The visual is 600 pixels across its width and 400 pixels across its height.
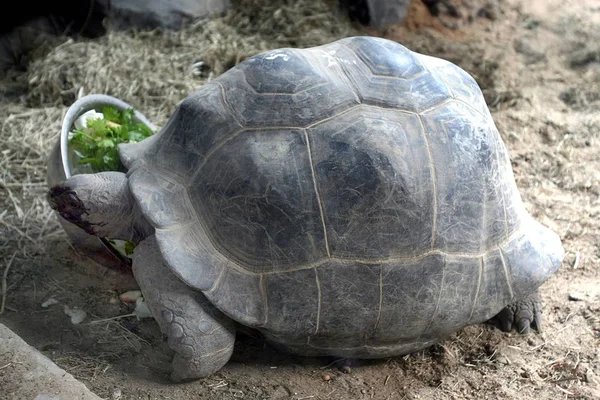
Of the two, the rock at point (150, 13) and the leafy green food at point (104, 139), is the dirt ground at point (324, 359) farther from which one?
the leafy green food at point (104, 139)

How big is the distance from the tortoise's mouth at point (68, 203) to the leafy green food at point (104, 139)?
0.48m

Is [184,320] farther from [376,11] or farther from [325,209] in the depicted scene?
[376,11]

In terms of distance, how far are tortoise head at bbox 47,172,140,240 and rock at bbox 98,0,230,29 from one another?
329 cm

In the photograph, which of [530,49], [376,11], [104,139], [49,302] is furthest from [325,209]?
[530,49]

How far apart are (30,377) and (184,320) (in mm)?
665

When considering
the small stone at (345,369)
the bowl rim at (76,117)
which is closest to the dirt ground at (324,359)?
the small stone at (345,369)

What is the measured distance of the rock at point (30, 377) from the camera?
2758 millimetres

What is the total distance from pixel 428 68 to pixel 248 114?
88 cm

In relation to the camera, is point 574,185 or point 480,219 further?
point 574,185

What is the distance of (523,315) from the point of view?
374cm

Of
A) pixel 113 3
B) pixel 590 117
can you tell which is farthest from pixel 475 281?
pixel 113 3

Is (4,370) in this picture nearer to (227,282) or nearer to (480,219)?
(227,282)

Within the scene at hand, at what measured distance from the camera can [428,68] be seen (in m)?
3.33

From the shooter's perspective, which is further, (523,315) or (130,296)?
(130,296)
